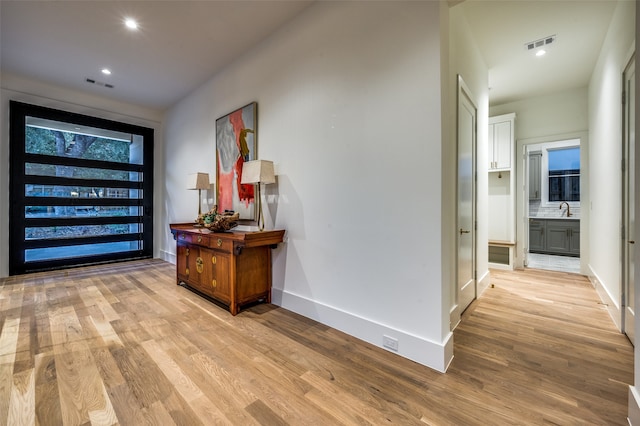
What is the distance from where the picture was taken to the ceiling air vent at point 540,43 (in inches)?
124

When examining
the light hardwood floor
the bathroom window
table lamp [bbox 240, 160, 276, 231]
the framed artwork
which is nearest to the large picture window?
the light hardwood floor

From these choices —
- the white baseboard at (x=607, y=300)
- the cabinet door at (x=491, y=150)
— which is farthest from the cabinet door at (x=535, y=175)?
the white baseboard at (x=607, y=300)

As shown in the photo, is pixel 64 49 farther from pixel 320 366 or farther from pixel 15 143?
pixel 320 366

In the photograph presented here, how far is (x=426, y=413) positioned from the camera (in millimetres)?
1449

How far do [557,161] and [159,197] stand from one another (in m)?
9.69

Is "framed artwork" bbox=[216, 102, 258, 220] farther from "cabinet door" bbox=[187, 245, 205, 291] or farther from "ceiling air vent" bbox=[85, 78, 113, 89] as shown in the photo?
"ceiling air vent" bbox=[85, 78, 113, 89]

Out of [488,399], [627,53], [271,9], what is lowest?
[488,399]

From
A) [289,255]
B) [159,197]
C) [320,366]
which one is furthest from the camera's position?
[159,197]

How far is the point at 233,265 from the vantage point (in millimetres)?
2768

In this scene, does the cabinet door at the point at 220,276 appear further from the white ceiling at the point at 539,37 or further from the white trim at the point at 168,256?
the white ceiling at the point at 539,37

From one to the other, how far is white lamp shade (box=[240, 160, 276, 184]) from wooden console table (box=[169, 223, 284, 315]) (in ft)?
1.84

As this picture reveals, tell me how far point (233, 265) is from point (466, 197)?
2.57m

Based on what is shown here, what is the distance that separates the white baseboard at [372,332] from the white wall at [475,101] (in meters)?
0.60

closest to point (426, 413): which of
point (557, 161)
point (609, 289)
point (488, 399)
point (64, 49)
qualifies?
point (488, 399)
